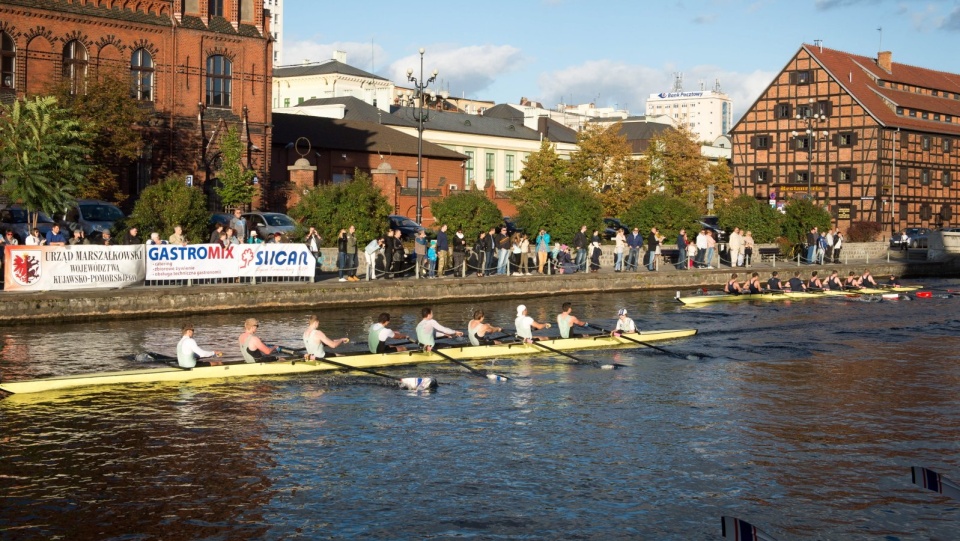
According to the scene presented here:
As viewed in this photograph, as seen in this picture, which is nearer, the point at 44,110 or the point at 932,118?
the point at 44,110

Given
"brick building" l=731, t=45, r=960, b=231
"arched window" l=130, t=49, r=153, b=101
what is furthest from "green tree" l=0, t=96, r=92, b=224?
"brick building" l=731, t=45, r=960, b=231

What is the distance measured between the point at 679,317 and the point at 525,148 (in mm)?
57917

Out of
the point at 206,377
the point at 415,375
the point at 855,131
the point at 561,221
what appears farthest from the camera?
the point at 855,131

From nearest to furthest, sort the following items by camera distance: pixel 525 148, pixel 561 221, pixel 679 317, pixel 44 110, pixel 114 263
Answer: pixel 114 263 → pixel 679 317 → pixel 44 110 → pixel 561 221 → pixel 525 148

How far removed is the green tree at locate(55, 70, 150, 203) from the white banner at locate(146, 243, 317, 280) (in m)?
13.8

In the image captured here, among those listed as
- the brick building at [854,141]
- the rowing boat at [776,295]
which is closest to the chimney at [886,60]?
the brick building at [854,141]

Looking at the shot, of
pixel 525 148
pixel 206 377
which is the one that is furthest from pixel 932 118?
pixel 206 377

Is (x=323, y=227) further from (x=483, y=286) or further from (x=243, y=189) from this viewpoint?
(x=243, y=189)

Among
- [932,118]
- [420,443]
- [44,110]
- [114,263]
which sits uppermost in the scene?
[932,118]

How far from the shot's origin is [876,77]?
83.4 m

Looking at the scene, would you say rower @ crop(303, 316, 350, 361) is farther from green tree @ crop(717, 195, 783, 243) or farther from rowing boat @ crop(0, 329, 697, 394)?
green tree @ crop(717, 195, 783, 243)

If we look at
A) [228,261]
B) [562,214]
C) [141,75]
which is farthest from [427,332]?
[141,75]

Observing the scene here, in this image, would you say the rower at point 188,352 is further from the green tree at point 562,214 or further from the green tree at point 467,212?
the green tree at point 562,214

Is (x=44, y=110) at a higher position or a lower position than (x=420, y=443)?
higher
